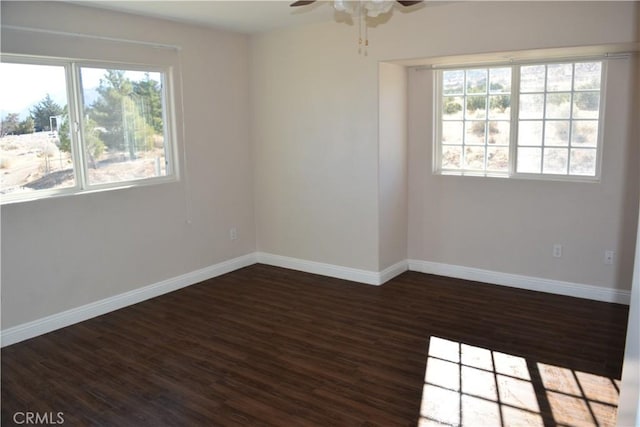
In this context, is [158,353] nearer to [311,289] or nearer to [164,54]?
[311,289]

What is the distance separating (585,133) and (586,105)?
23 centimetres

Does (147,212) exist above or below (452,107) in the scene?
below

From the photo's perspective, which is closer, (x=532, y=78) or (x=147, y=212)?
(x=532, y=78)

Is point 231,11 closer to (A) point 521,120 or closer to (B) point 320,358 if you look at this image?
(A) point 521,120

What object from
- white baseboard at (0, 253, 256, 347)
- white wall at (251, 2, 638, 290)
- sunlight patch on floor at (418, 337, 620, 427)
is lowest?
sunlight patch on floor at (418, 337, 620, 427)

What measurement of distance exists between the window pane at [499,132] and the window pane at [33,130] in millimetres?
3654

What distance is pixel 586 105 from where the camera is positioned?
4238 mm

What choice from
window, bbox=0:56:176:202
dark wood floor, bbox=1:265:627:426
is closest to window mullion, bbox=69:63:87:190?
window, bbox=0:56:176:202

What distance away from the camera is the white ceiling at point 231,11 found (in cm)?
390

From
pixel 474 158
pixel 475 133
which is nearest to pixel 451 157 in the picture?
pixel 474 158

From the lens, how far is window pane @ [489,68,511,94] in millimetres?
4582

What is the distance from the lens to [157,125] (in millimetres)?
4664

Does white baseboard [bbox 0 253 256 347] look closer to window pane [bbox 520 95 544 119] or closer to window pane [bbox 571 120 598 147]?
window pane [bbox 520 95 544 119]

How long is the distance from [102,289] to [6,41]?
79.0 inches
